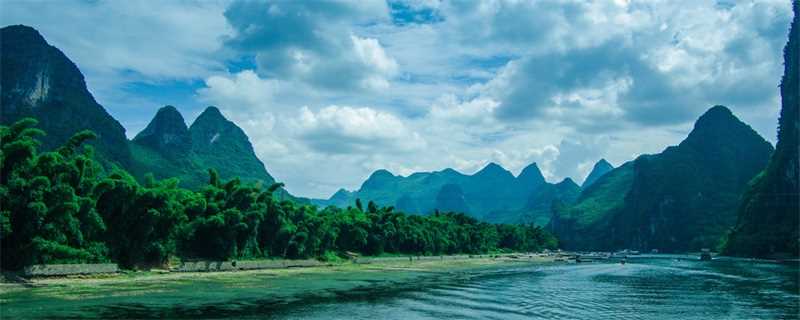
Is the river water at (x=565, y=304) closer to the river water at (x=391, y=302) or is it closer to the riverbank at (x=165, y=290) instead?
the river water at (x=391, y=302)

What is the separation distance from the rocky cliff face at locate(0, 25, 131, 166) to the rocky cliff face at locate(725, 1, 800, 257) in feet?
518

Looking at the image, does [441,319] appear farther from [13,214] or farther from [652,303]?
[13,214]

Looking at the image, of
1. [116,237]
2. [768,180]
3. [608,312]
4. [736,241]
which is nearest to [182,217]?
[116,237]

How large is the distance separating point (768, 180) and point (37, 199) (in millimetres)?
182704

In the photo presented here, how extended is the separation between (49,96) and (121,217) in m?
126

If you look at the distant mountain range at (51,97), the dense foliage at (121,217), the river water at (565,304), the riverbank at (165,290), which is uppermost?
the distant mountain range at (51,97)

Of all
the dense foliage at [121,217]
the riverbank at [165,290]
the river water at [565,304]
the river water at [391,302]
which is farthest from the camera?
the dense foliage at [121,217]

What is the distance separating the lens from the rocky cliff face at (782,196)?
14312cm

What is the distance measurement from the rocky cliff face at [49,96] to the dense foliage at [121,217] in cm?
8126

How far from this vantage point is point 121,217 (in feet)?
161

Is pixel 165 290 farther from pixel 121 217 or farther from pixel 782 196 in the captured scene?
pixel 782 196

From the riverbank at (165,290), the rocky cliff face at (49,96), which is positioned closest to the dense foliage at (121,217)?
the riverbank at (165,290)

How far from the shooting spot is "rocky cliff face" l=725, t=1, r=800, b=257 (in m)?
143

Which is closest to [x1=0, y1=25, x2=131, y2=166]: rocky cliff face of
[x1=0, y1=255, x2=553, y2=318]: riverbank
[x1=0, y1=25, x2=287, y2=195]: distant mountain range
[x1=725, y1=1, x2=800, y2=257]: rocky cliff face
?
[x1=0, y1=25, x2=287, y2=195]: distant mountain range
